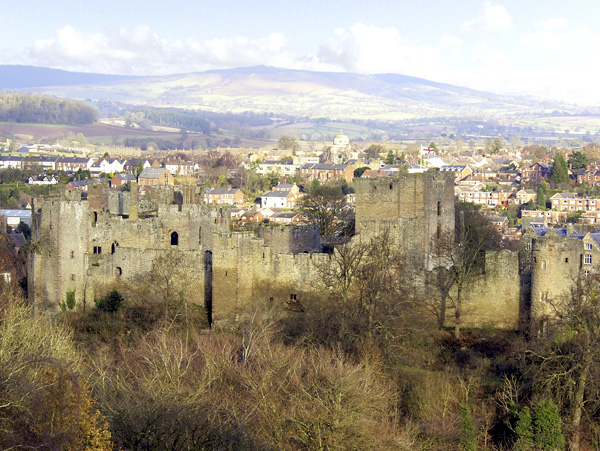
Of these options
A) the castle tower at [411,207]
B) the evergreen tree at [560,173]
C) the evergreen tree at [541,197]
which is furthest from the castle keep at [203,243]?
the evergreen tree at [560,173]

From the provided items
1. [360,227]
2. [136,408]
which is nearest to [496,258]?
[360,227]

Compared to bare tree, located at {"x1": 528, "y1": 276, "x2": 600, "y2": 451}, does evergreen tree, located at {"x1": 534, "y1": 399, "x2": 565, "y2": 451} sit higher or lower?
lower

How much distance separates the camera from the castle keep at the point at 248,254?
30.9 meters

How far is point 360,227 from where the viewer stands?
106ft

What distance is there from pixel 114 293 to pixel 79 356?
5552mm

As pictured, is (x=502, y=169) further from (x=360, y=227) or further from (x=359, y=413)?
(x=359, y=413)

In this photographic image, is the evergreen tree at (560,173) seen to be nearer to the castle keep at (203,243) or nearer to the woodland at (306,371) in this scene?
the woodland at (306,371)

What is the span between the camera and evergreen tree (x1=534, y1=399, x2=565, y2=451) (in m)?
25.8

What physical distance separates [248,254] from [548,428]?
11616 millimetres

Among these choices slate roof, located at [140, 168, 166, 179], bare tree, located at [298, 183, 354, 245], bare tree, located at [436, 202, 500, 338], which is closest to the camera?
bare tree, located at [436, 202, 500, 338]

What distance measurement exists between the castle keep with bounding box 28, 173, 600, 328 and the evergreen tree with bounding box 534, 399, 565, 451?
4.40 meters

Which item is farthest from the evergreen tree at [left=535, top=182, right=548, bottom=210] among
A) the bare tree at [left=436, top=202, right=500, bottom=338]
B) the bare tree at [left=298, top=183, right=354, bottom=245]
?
the bare tree at [left=436, top=202, right=500, bottom=338]

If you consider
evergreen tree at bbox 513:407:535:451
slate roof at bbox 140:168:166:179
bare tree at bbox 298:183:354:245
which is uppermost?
bare tree at bbox 298:183:354:245

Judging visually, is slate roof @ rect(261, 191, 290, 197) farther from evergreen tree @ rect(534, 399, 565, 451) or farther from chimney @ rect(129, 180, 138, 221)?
evergreen tree @ rect(534, 399, 565, 451)
